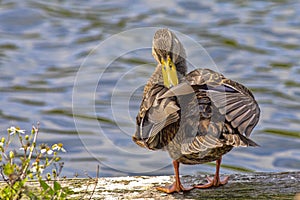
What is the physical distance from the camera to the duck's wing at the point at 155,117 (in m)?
5.71

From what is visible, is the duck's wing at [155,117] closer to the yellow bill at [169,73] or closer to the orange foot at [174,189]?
the yellow bill at [169,73]

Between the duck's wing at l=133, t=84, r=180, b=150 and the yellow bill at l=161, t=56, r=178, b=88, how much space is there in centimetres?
12

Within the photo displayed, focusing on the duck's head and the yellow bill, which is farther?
the duck's head

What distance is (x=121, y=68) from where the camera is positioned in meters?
12.8

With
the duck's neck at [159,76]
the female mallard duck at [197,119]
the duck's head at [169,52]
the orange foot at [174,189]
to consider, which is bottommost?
the orange foot at [174,189]

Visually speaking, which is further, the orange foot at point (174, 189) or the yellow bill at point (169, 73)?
the yellow bill at point (169, 73)

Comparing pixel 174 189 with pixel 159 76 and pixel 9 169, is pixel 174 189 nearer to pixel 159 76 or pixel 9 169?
pixel 159 76

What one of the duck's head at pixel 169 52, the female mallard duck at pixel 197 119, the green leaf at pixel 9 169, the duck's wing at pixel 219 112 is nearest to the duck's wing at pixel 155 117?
the female mallard duck at pixel 197 119

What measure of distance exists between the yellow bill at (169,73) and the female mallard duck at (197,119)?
0.04 meters

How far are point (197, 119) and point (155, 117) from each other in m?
0.29

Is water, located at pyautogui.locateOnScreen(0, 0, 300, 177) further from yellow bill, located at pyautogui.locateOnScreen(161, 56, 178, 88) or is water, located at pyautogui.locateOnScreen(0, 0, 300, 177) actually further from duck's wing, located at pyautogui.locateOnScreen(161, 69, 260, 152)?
duck's wing, located at pyautogui.locateOnScreen(161, 69, 260, 152)

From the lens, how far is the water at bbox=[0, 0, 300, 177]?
10.5 m

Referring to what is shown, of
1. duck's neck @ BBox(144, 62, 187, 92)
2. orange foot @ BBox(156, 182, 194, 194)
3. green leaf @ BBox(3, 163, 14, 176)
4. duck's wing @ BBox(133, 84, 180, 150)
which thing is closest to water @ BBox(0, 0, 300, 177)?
duck's neck @ BBox(144, 62, 187, 92)

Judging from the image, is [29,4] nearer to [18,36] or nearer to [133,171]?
[18,36]
